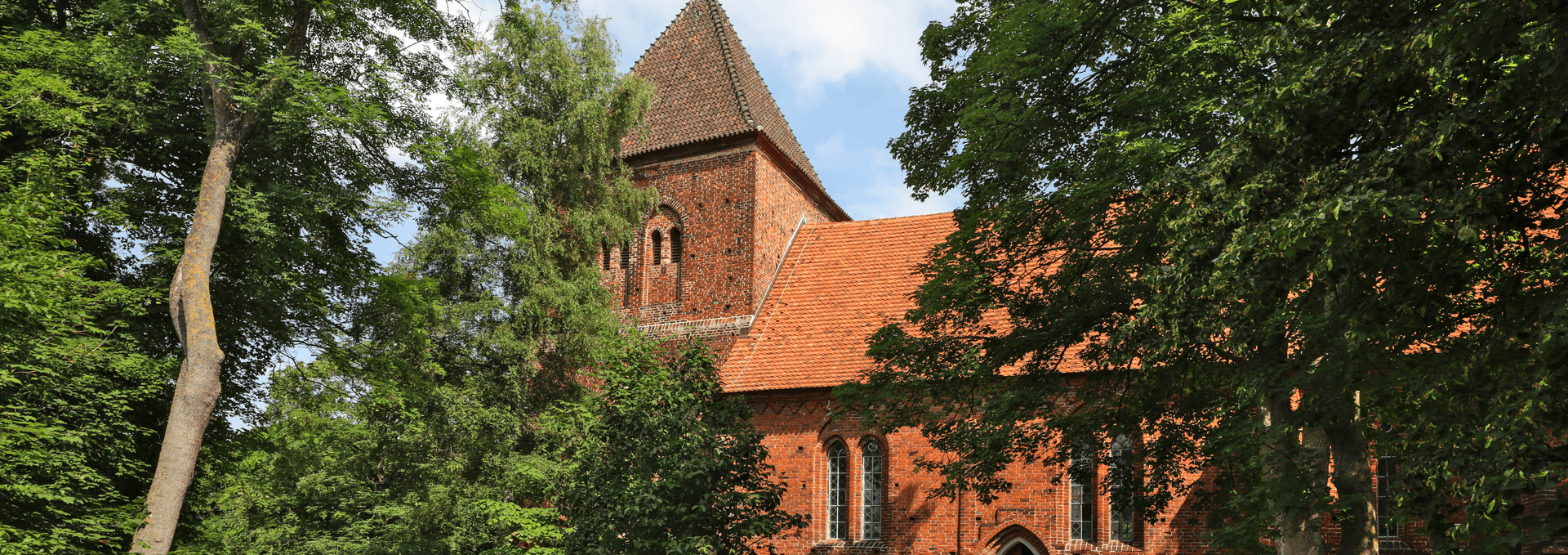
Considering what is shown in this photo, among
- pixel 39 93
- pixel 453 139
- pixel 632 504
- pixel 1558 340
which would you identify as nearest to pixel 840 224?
pixel 453 139

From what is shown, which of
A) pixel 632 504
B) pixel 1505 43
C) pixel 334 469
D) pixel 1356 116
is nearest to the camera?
pixel 1505 43

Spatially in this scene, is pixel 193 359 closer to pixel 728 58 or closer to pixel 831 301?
pixel 831 301

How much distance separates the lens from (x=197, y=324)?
11.5m

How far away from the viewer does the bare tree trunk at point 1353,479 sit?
924 cm

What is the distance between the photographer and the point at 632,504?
11102 mm

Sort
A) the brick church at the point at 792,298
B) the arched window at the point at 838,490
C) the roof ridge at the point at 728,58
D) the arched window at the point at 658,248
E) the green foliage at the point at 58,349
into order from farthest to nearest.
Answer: the arched window at the point at 658,248 → the roof ridge at the point at 728,58 → the arched window at the point at 838,490 → the brick church at the point at 792,298 → the green foliage at the point at 58,349

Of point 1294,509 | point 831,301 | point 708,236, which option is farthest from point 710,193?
point 1294,509

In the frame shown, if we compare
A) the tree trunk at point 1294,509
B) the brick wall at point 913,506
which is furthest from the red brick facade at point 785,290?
the tree trunk at point 1294,509

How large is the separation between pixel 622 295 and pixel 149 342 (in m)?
10.6

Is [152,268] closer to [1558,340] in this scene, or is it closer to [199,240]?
[199,240]

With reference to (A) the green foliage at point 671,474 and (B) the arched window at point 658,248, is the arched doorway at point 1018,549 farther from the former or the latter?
(B) the arched window at point 658,248

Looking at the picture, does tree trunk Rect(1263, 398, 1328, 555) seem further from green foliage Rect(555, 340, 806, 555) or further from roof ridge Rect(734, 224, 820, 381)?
roof ridge Rect(734, 224, 820, 381)

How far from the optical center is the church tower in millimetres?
21500

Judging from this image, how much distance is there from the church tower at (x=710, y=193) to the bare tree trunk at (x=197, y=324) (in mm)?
9208
